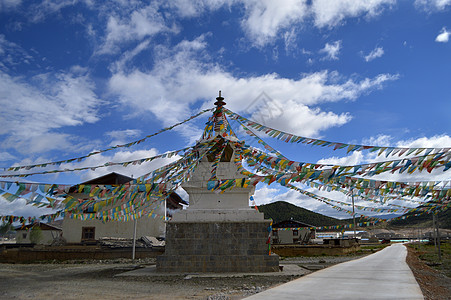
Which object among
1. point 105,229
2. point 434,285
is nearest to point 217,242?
point 434,285

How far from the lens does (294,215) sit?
102 meters

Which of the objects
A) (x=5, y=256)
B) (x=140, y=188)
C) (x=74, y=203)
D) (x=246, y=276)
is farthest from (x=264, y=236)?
(x=5, y=256)

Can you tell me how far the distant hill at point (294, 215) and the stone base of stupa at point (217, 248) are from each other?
83123 mm

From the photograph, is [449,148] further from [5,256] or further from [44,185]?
[5,256]

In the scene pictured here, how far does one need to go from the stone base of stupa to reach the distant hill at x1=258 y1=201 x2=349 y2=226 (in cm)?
8312

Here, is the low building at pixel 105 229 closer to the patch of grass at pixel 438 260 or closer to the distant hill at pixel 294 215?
the patch of grass at pixel 438 260

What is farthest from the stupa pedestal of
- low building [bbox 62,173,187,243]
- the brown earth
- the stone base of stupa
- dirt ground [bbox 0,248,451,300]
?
low building [bbox 62,173,187,243]

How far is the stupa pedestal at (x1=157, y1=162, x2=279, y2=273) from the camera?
1050 cm

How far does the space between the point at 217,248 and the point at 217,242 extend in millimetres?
184

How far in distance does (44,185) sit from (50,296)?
240 centimetres

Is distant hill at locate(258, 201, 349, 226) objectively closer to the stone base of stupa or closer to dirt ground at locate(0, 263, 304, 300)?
the stone base of stupa

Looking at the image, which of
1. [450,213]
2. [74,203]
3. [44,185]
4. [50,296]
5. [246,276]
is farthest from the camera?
[450,213]

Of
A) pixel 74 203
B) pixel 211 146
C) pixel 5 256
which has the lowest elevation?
pixel 5 256

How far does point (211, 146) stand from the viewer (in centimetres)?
1184
